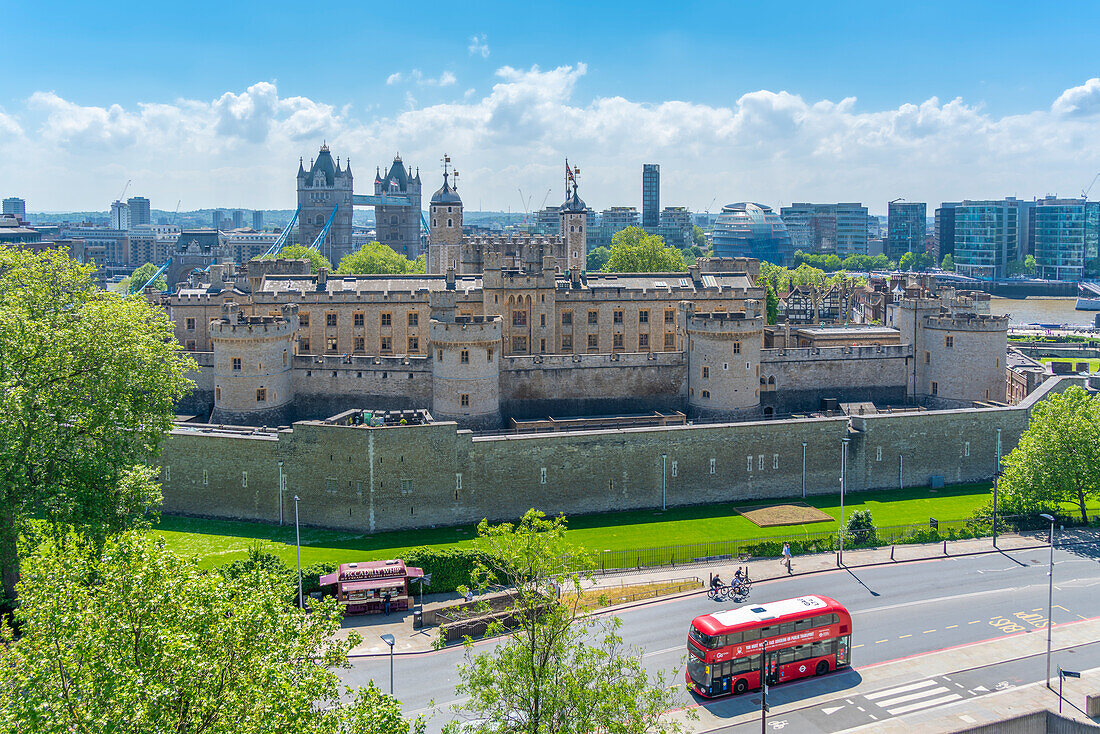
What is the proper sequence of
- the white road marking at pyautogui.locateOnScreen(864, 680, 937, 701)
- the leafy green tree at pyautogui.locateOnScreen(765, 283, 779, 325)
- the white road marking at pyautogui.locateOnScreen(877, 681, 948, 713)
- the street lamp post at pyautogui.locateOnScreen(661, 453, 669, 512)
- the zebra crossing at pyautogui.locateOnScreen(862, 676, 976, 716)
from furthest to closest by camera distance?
the leafy green tree at pyautogui.locateOnScreen(765, 283, 779, 325) < the street lamp post at pyautogui.locateOnScreen(661, 453, 669, 512) < the white road marking at pyautogui.locateOnScreen(864, 680, 937, 701) < the white road marking at pyautogui.locateOnScreen(877, 681, 948, 713) < the zebra crossing at pyautogui.locateOnScreen(862, 676, 976, 716)

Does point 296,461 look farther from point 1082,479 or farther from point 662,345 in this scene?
point 1082,479

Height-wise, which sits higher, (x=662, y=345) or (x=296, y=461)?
(x=662, y=345)

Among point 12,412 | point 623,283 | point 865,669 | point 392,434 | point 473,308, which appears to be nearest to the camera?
point 865,669

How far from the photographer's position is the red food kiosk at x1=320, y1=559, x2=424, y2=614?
4519cm

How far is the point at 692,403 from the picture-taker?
68.8m

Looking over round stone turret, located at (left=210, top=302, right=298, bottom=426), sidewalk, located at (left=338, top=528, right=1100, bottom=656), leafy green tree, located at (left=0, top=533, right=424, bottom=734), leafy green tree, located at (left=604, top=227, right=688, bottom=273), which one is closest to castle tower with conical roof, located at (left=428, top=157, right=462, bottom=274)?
leafy green tree, located at (left=604, top=227, right=688, bottom=273)

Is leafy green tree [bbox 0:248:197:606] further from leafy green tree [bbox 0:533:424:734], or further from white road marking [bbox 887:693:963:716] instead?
white road marking [bbox 887:693:963:716]

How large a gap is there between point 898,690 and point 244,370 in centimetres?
4478

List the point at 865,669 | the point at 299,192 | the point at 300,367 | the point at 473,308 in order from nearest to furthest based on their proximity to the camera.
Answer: the point at 865,669 → the point at 300,367 → the point at 473,308 → the point at 299,192

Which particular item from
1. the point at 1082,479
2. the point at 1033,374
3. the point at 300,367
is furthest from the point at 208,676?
the point at 1033,374

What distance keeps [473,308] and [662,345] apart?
15.3m

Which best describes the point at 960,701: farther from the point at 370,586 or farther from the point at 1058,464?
the point at 370,586

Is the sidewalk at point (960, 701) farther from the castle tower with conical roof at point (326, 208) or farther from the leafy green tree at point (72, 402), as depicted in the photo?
the castle tower with conical roof at point (326, 208)

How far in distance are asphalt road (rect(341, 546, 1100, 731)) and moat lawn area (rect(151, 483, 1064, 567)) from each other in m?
7.12
